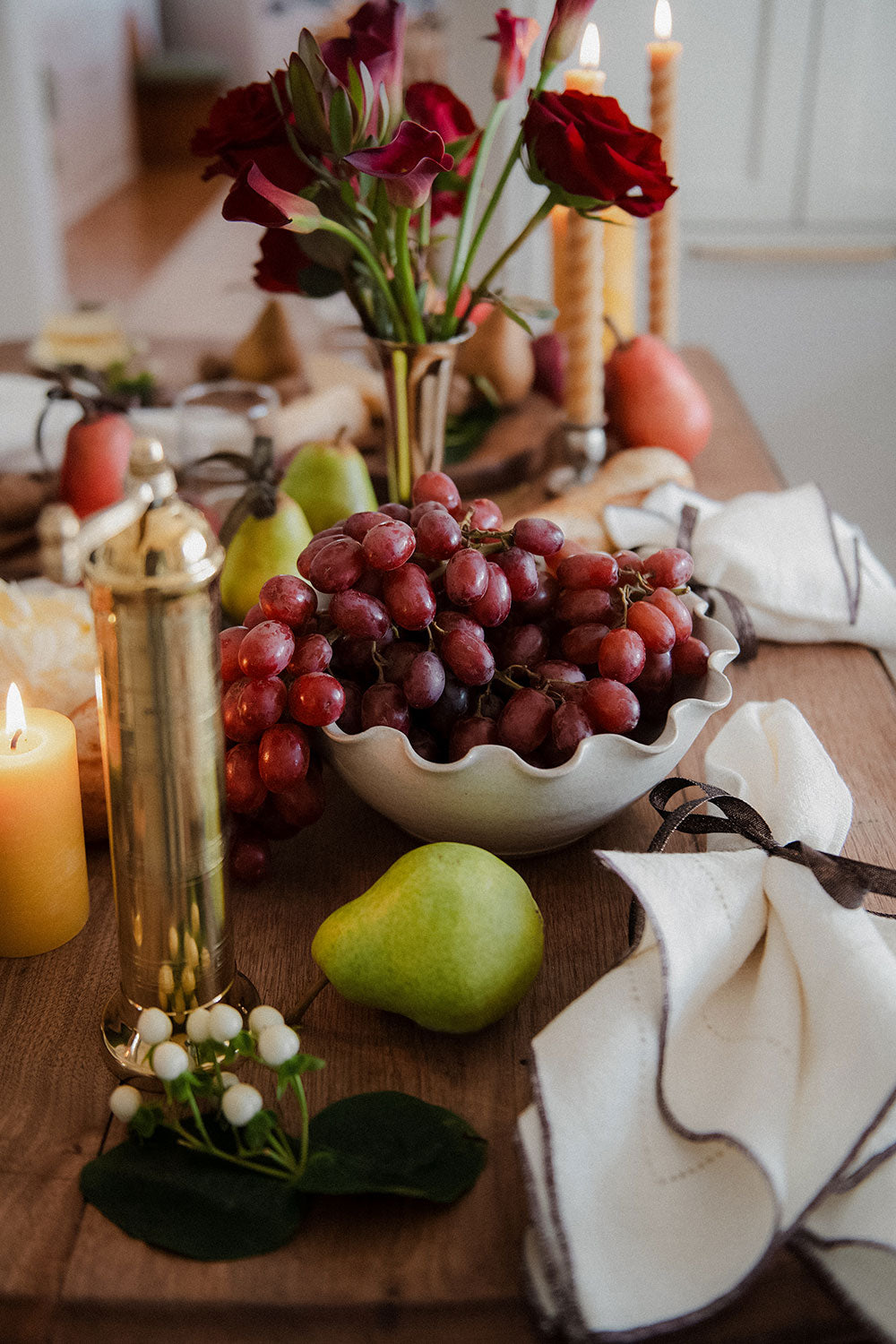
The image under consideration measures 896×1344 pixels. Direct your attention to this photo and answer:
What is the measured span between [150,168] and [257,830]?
7338 millimetres

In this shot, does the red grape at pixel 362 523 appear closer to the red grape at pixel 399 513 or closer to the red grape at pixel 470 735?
the red grape at pixel 399 513

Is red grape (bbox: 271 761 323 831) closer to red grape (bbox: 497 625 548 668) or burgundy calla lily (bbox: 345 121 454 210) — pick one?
red grape (bbox: 497 625 548 668)

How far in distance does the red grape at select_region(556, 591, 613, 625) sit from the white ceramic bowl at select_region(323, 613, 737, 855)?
0.22 ft

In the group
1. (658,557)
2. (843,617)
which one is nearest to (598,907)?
(658,557)

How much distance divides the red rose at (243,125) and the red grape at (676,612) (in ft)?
1.40

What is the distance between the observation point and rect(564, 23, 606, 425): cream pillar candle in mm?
1063

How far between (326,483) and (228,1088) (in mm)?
601

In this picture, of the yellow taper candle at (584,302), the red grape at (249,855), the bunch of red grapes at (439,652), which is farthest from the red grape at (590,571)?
the yellow taper candle at (584,302)

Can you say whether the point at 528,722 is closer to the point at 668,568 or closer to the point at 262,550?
the point at 668,568

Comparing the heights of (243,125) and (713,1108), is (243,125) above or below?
above

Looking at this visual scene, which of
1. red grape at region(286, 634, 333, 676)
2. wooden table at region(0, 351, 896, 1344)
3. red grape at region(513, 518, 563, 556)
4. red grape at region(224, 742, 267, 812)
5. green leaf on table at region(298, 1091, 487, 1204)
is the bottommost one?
wooden table at region(0, 351, 896, 1344)

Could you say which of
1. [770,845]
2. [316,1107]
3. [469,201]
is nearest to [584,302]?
[469,201]

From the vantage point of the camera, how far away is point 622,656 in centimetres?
59

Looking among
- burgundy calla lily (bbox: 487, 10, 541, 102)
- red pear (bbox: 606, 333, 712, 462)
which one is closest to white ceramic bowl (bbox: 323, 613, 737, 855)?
burgundy calla lily (bbox: 487, 10, 541, 102)
